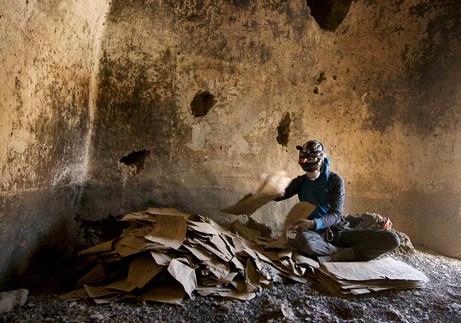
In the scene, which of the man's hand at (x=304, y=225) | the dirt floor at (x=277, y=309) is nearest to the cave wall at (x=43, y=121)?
the dirt floor at (x=277, y=309)

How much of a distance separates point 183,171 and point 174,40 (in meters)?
1.38

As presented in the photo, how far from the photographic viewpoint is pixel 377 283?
2842mm

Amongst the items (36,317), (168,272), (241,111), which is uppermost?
(241,111)

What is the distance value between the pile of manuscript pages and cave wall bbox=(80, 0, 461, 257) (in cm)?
96

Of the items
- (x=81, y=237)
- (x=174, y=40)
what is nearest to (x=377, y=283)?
(x=81, y=237)

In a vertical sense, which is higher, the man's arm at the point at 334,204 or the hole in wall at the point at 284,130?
the hole in wall at the point at 284,130

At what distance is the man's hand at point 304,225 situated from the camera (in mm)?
3104

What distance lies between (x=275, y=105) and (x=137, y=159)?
1.73m

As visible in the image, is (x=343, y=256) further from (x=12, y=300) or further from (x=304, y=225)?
(x=12, y=300)

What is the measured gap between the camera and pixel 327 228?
131 inches

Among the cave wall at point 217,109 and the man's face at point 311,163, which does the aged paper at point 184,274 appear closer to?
the cave wall at point 217,109

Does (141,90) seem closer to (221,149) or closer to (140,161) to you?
(140,161)

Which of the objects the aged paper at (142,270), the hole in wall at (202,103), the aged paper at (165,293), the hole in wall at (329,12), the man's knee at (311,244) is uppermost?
the hole in wall at (329,12)

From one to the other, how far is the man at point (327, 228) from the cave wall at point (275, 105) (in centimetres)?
95
